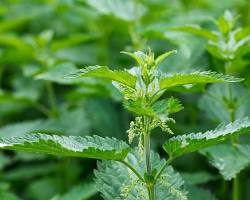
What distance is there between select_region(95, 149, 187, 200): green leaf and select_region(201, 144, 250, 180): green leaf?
16 centimetres

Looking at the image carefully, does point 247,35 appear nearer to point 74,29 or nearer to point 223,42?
point 223,42

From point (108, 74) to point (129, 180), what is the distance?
0.27 meters

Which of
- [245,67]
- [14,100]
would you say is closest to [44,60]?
[14,100]

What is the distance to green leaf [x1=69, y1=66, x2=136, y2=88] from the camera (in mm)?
982

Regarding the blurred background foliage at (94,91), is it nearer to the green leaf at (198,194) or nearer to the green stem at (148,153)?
the green leaf at (198,194)

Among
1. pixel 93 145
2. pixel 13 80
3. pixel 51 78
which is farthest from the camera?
pixel 13 80

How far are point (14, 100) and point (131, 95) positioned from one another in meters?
0.99

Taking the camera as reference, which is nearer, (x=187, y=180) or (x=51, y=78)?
(x=187, y=180)

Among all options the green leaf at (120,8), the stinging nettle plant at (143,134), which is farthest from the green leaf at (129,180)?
the green leaf at (120,8)

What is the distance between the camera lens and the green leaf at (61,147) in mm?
959

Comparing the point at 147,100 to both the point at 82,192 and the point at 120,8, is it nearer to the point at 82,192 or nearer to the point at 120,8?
the point at 82,192

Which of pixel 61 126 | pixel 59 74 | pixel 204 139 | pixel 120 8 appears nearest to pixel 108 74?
pixel 204 139

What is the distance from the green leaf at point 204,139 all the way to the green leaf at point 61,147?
3.4 inches

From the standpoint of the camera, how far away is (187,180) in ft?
5.18
